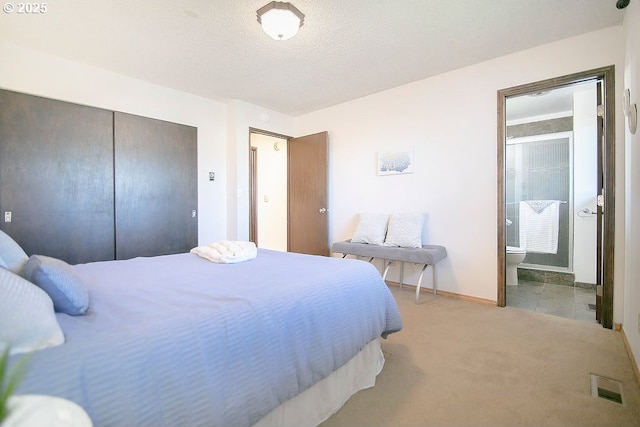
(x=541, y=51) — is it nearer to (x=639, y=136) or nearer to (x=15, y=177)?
(x=639, y=136)

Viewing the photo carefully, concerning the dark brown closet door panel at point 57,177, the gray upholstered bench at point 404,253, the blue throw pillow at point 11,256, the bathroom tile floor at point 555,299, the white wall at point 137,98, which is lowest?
the bathroom tile floor at point 555,299

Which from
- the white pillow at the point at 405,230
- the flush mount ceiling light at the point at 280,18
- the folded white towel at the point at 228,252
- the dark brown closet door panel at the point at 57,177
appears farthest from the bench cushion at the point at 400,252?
the dark brown closet door panel at the point at 57,177

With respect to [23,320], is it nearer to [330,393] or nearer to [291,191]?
[330,393]

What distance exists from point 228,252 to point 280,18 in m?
1.73

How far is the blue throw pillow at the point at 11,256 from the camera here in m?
1.28

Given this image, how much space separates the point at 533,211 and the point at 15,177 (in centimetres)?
618

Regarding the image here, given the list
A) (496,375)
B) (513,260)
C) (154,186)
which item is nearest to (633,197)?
(496,375)

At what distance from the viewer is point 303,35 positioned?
8.14ft

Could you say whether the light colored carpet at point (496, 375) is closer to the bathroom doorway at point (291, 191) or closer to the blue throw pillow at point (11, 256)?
the blue throw pillow at point (11, 256)

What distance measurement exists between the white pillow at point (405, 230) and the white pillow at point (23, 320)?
9.97 ft

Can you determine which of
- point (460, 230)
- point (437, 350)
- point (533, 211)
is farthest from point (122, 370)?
point (533, 211)

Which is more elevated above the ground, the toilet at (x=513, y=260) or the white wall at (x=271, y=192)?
the white wall at (x=271, y=192)

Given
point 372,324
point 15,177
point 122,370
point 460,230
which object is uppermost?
point 15,177

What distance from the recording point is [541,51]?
2.72 metres
